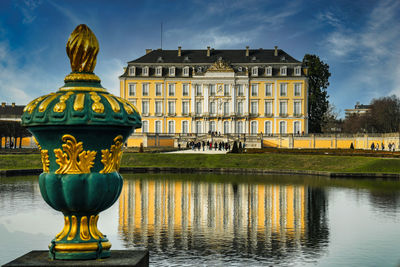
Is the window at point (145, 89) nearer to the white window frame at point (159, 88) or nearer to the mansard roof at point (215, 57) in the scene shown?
the white window frame at point (159, 88)

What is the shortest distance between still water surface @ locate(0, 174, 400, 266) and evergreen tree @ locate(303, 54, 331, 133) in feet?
153

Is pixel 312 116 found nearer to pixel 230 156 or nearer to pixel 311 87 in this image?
pixel 311 87

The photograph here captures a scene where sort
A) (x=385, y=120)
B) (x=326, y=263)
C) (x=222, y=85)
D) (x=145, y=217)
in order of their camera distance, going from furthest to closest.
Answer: (x=385, y=120) < (x=222, y=85) < (x=145, y=217) < (x=326, y=263)

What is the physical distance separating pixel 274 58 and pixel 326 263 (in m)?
59.0

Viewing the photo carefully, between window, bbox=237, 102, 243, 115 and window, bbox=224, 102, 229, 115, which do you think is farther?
window, bbox=224, 102, 229, 115

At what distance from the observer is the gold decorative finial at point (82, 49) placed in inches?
175

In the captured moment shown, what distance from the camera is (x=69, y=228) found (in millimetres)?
4242

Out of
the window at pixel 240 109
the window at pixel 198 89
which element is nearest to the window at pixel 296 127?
the window at pixel 240 109

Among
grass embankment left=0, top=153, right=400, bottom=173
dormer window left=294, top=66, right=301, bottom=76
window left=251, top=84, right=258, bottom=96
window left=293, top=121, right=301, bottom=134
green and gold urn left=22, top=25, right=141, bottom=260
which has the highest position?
dormer window left=294, top=66, right=301, bottom=76

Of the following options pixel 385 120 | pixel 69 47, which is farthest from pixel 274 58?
pixel 69 47

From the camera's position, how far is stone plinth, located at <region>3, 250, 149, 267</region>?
12.3 ft

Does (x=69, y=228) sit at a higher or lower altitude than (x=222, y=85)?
lower

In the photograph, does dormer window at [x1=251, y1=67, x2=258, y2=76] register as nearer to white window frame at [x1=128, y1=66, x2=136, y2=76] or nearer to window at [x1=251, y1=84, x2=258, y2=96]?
window at [x1=251, y1=84, x2=258, y2=96]

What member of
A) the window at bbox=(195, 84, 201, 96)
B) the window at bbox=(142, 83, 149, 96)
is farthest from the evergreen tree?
the window at bbox=(142, 83, 149, 96)
